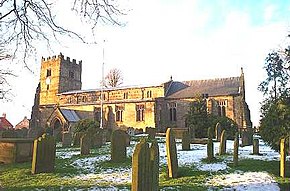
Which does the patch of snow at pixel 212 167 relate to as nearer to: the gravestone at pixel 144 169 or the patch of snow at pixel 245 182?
the patch of snow at pixel 245 182

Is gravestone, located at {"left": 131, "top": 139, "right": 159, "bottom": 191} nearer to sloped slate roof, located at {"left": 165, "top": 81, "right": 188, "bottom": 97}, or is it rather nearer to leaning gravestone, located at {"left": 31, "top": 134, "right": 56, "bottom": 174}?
leaning gravestone, located at {"left": 31, "top": 134, "right": 56, "bottom": 174}

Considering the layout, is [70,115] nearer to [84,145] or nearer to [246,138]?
[246,138]

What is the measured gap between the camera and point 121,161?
473 inches

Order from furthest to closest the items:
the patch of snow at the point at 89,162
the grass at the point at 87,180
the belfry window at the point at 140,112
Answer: the belfry window at the point at 140,112 < the patch of snow at the point at 89,162 < the grass at the point at 87,180

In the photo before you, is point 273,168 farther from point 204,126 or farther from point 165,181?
point 204,126

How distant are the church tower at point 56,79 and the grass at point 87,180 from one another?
44629mm

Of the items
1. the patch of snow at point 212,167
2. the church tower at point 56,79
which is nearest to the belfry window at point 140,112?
the church tower at point 56,79

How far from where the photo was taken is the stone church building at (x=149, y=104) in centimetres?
3834

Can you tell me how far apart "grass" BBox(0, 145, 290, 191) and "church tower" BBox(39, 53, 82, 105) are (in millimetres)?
44629

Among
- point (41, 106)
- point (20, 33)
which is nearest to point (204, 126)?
point (20, 33)

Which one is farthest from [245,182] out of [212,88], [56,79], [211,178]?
[56,79]

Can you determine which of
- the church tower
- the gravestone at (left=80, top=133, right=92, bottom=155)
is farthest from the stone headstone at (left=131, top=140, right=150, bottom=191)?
the church tower

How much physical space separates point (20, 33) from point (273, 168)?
397 inches

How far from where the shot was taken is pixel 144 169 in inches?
243
